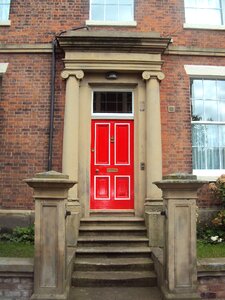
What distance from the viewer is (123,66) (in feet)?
25.5

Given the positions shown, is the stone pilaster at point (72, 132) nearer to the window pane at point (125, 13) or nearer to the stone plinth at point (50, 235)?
the window pane at point (125, 13)

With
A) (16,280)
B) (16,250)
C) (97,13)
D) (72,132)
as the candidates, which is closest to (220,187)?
(72,132)

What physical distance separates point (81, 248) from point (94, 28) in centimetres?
518

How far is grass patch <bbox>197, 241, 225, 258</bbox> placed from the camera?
19.1ft

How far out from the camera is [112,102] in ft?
26.7

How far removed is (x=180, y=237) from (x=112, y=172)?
10.5 feet

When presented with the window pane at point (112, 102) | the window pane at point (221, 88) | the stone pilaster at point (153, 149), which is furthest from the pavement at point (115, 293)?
the window pane at point (221, 88)

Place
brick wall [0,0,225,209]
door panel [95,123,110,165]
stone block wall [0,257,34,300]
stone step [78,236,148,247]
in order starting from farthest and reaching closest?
door panel [95,123,110,165], brick wall [0,0,225,209], stone step [78,236,148,247], stone block wall [0,257,34,300]

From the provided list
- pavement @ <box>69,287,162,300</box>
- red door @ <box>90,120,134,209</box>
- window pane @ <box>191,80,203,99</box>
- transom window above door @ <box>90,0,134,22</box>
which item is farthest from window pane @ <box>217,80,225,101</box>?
pavement @ <box>69,287,162,300</box>

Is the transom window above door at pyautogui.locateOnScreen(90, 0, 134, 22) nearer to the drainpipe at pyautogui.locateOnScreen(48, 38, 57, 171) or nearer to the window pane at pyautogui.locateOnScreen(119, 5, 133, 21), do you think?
the window pane at pyautogui.locateOnScreen(119, 5, 133, 21)

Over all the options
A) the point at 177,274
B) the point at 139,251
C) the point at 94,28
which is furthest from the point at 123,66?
the point at 177,274

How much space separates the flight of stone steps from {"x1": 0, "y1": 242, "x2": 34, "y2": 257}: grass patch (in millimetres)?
879

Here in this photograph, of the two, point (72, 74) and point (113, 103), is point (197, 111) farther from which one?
point (72, 74)

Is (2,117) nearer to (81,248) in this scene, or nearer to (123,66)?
(123,66)
